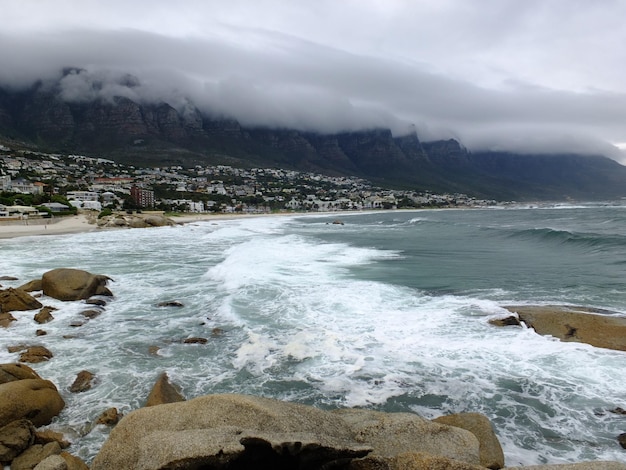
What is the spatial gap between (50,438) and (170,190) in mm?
126856

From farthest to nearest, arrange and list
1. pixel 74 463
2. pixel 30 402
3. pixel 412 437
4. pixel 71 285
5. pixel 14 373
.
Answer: pixel 71 285 → pixel 14 373 → pixel 30 402 → pixel 74 463 → pixel 412 437

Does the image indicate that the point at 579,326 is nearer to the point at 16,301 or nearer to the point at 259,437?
the point at 259,437

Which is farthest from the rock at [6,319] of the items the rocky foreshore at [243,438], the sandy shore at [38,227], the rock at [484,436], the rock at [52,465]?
the sandy shore at [38,227]

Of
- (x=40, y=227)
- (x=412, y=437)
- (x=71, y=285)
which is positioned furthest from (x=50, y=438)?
(x=40, y=227)

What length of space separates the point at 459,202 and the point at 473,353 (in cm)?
18596

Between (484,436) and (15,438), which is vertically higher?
(484,436)

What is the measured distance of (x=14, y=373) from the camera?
311 inches

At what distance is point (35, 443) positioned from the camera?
6387 millimetres

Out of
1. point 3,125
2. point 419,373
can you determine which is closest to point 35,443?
point 419,373

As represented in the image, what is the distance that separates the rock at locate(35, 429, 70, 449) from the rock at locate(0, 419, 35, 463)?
0.42 feet

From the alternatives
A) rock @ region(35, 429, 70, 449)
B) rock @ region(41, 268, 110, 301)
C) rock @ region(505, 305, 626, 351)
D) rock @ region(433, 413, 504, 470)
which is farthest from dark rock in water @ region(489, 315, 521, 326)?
rock @ region(41, 268, 110, 301)

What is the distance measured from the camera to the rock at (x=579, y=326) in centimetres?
1070

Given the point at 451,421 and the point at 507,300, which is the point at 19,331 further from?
the point at 507,300

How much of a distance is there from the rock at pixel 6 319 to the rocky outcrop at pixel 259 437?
9.56 meters
